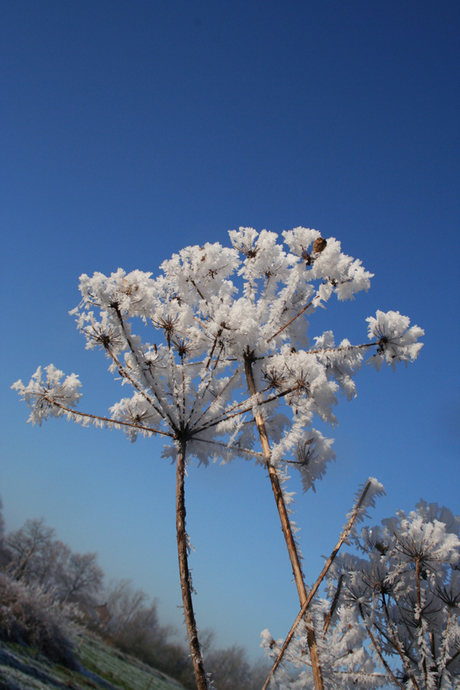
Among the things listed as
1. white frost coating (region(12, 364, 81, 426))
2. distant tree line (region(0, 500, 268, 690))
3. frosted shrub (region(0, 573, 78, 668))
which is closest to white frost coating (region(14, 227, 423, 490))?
white frost coating (region(12, 364, 81, 426))

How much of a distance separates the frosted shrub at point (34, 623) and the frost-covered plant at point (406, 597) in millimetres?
18806

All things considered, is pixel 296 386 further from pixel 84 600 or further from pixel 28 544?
pixel 84 600

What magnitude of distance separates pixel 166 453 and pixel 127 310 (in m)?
1.48

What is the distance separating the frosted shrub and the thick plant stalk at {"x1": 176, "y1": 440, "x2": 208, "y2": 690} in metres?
19.5

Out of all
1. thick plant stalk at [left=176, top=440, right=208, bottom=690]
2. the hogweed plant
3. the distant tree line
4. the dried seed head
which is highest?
the dried seed head

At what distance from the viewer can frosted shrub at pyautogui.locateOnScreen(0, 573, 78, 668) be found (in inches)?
654

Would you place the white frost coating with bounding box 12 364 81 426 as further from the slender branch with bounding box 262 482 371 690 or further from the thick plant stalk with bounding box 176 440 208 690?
the slender branch with bounding box 262 482 371 690

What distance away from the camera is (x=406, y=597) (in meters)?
3.98

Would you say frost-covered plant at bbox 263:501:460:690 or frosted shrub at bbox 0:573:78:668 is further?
frosted shrub at bbox 0:573:78:668

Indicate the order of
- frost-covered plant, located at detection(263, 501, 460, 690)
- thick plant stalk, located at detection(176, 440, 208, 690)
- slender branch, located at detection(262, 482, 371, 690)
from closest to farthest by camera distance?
1. thick plant stalk, located at detection(176, 440, 208, 690)
2. slender branch, located at detection(262, 482, 371, 690)
3. frost-covered plant, located at detection(263, 501, 460, 690)

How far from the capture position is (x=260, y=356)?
14.2 feet

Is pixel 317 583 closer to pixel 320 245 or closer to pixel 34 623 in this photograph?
pixel 320 245

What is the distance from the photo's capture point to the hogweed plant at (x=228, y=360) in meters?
3.24

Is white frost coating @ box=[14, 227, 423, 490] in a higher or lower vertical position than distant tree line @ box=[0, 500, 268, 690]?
higher
